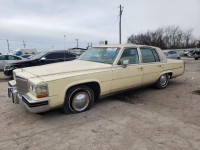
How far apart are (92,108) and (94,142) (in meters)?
1.44

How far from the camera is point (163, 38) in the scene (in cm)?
6041

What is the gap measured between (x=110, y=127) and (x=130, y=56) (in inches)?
90.4

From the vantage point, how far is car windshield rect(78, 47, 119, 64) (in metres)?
4.19

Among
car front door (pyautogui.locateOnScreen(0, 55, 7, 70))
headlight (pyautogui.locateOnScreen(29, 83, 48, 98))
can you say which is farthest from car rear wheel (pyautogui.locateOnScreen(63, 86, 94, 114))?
car front door (pyautogui.locateOnScreen(0, 55, 7, 70))

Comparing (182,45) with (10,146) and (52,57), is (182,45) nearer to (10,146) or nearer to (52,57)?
(52,57)

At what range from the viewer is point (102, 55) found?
4.41 metres

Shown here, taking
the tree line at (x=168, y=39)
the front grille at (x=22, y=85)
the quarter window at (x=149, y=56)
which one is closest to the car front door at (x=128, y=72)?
the quarter window at (x=149, y=56)

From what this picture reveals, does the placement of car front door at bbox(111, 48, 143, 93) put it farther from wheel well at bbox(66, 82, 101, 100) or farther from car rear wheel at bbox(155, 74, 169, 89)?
car rear wheel at bbox(155, 74, 169, 89)

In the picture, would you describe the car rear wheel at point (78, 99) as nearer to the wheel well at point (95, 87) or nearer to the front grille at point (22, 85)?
the wheel well at point (95, 87)

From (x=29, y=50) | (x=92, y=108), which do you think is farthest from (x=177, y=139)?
(x=29, y=50)

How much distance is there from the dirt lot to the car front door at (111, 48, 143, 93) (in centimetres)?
56

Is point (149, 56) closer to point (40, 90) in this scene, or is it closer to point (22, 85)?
point (40, 90)

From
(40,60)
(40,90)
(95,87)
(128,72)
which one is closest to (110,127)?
(95,87)

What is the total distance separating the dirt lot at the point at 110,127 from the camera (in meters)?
2.46
